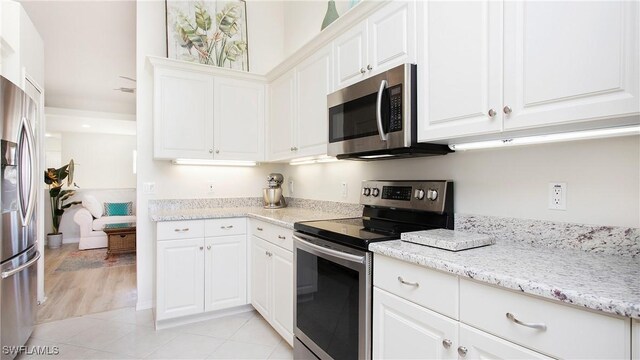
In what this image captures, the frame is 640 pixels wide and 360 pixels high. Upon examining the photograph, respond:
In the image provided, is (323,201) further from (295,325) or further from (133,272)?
(133,272)

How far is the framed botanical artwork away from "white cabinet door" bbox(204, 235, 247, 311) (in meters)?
1.76

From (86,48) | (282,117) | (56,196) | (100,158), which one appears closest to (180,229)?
(282,117)

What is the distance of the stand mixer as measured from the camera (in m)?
3.17

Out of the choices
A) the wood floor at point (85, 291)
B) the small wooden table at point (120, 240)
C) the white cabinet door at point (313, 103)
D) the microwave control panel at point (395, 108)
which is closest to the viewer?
the microwave control panel at point (395, 108)

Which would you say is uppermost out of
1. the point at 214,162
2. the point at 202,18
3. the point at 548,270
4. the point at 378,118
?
the point at 202,18

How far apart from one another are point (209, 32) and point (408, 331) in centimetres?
318

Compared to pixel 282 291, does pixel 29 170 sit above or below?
above

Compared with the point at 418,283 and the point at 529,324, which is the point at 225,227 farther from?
the point at 529,324

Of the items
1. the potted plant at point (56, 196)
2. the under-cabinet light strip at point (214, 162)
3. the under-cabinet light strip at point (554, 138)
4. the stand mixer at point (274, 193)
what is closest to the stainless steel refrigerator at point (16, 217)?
the under-cabinet light strip at point (214, 162)

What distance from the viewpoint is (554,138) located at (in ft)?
4.18

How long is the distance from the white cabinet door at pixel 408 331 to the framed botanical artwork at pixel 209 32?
2.78 meters

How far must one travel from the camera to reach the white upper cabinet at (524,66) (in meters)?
0.95

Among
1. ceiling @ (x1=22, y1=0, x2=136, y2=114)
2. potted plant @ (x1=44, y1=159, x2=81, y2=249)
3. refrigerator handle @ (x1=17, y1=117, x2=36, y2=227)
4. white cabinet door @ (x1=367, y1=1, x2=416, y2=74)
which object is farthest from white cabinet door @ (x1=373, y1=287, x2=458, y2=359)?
potted plant @ (x1=44, y1=159, x2=81, y2=249)

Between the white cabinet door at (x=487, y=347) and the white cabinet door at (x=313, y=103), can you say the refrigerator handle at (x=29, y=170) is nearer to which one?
the white cabinet door at (x=313, y=103)
